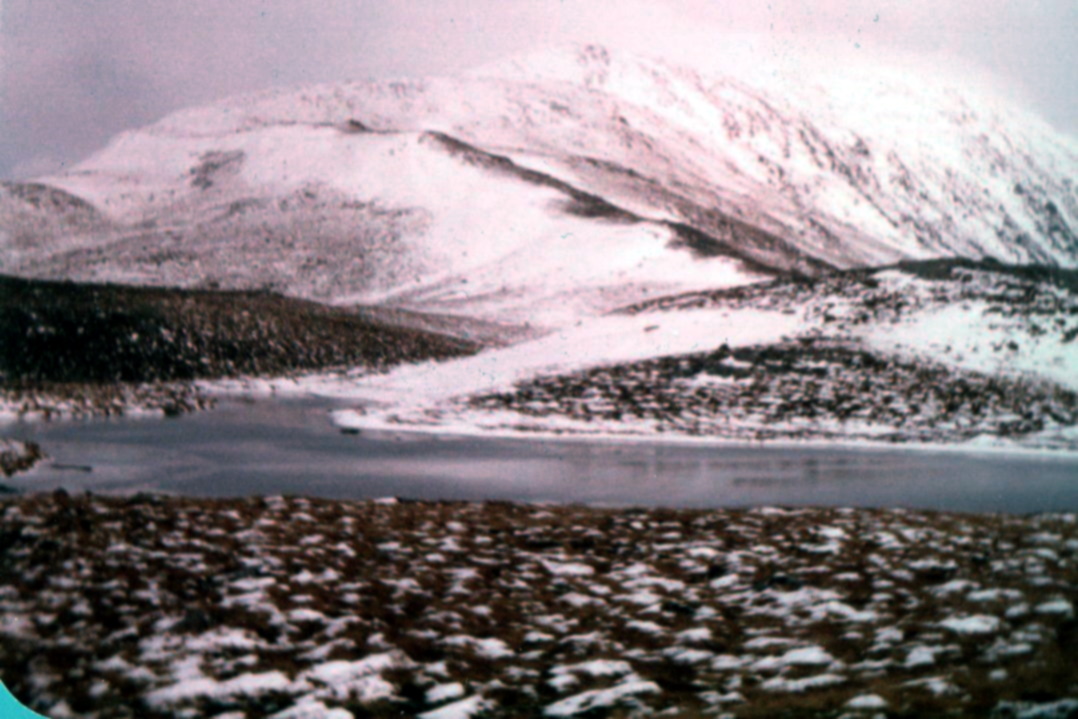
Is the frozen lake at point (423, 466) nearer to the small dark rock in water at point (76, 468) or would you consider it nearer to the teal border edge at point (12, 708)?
the small dark rock in water at point (76, 468)

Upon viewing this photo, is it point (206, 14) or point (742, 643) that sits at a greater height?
point (206, 14)

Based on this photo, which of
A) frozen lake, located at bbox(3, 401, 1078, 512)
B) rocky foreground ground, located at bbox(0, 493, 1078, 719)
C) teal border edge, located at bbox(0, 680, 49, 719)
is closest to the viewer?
rocky foreground ground, located at bbox(0, 493, 1078, 719)

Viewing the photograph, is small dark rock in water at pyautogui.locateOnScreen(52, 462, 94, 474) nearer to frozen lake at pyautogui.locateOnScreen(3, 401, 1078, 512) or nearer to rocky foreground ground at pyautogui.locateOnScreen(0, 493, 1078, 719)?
frozen lake at pyautogui.locateOnScreen(3, 401, 1078, 512)

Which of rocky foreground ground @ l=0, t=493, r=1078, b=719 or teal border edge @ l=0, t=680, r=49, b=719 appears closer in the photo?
rocky foreground ground @ l=0, t=493, r=1078, b=719

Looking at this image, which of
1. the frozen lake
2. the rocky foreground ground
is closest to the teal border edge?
the rocky foreground ground

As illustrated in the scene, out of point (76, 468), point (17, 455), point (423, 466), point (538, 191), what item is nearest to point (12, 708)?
point (76, 468)

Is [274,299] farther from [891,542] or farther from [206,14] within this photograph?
[891,542]

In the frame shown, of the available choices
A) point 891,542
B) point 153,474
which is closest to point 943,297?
point 891,542

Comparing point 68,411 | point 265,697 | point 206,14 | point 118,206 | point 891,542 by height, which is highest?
point 206,14
